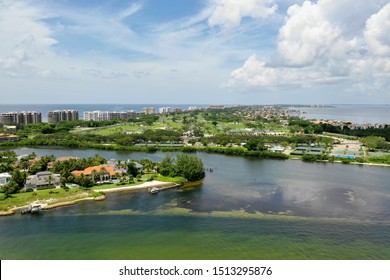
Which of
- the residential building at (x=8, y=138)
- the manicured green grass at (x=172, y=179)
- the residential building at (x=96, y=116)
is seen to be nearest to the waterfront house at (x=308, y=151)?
the manicured green grass at (x=172, y=179)

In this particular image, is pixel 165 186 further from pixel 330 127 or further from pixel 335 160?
pixel 330 127

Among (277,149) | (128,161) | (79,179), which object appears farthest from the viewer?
(277,149)

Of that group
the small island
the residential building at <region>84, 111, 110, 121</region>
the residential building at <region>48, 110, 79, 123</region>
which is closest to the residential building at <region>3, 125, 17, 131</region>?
the residential building at <region>48, 110, 79, 123</region>

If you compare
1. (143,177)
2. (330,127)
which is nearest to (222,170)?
(143,177)

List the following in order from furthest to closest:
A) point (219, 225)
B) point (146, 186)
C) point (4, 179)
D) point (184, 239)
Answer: point (146, 186) → point (4, 179) → point (219, 225) → point (184, 239)

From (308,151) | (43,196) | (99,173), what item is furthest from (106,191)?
(308,151)

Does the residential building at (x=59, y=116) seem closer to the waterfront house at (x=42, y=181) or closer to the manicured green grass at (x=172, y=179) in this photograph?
the waterfront house at (x=42, y=181)

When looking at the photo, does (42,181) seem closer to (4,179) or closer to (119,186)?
(4,179)
